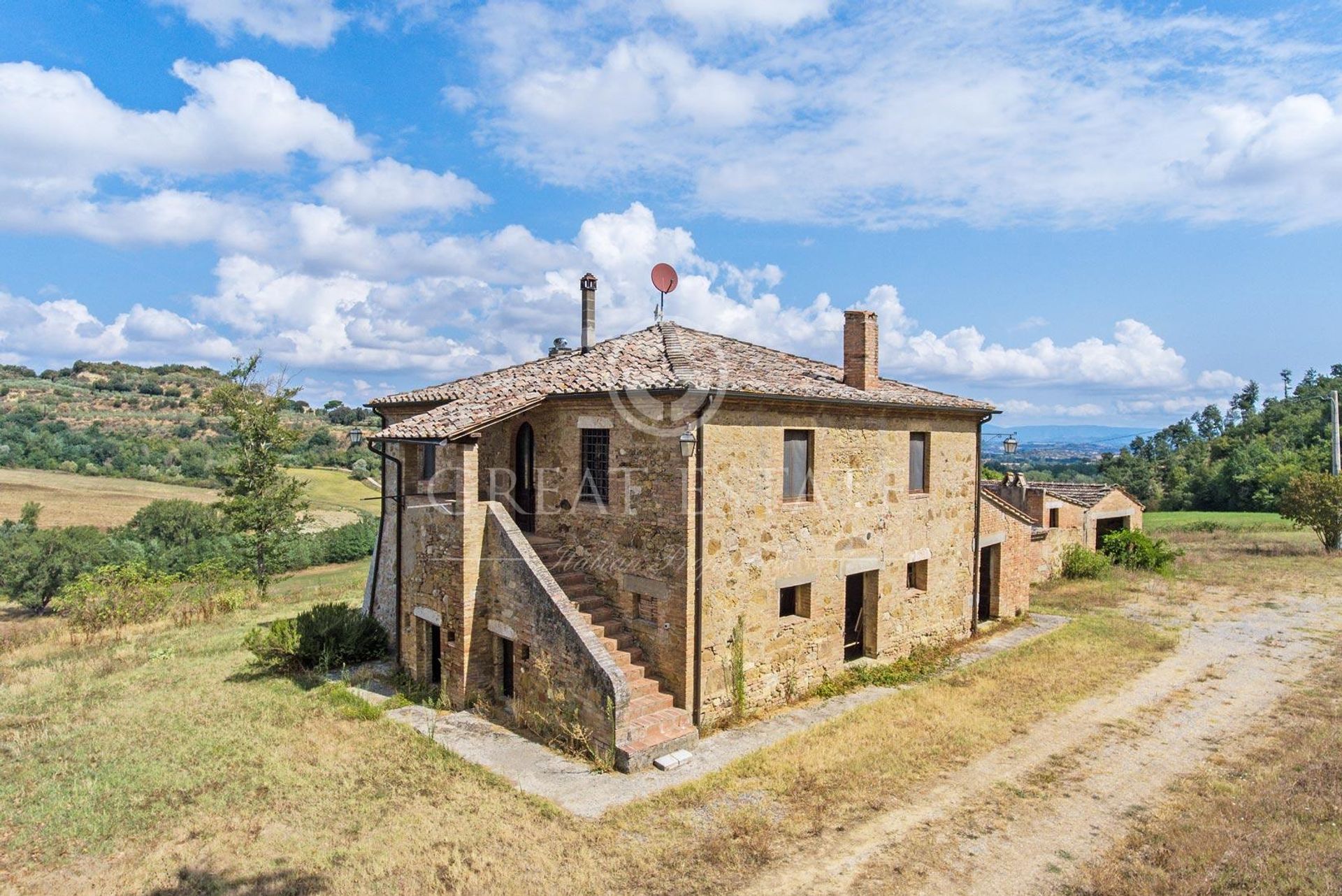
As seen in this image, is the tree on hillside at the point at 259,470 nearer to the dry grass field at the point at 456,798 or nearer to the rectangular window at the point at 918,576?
the dry grass field at the point at 456,798

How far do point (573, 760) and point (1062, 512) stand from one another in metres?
21.4

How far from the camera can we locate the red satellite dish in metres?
14.1

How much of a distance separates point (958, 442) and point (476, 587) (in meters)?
11.0

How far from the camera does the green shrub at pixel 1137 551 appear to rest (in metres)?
24.4

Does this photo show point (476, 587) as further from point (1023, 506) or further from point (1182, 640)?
point (1023, 506)

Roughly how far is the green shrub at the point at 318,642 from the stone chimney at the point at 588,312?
298 inches

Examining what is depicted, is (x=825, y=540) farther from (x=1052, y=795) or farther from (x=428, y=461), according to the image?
(x=428, y=461)

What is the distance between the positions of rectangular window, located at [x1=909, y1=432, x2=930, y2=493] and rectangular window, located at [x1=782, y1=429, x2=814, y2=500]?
→ 3.51m

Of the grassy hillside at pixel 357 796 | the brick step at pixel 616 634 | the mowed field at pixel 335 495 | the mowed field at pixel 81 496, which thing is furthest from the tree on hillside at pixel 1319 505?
the mowed field at pixel 81 496

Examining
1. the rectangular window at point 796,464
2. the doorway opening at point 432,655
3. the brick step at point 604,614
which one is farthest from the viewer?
the doorway opening at point 432,655

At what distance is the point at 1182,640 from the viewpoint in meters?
15.9

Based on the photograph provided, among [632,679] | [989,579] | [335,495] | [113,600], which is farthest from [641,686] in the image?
[335,495]

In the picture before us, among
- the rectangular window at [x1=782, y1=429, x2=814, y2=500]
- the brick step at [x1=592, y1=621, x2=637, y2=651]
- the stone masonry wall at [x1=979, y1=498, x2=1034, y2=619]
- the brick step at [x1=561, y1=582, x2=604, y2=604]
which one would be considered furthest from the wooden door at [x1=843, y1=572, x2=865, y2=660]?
the brick step at [x1=561, y1=582, x2=604, y2=604]

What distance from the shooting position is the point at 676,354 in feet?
39.2
